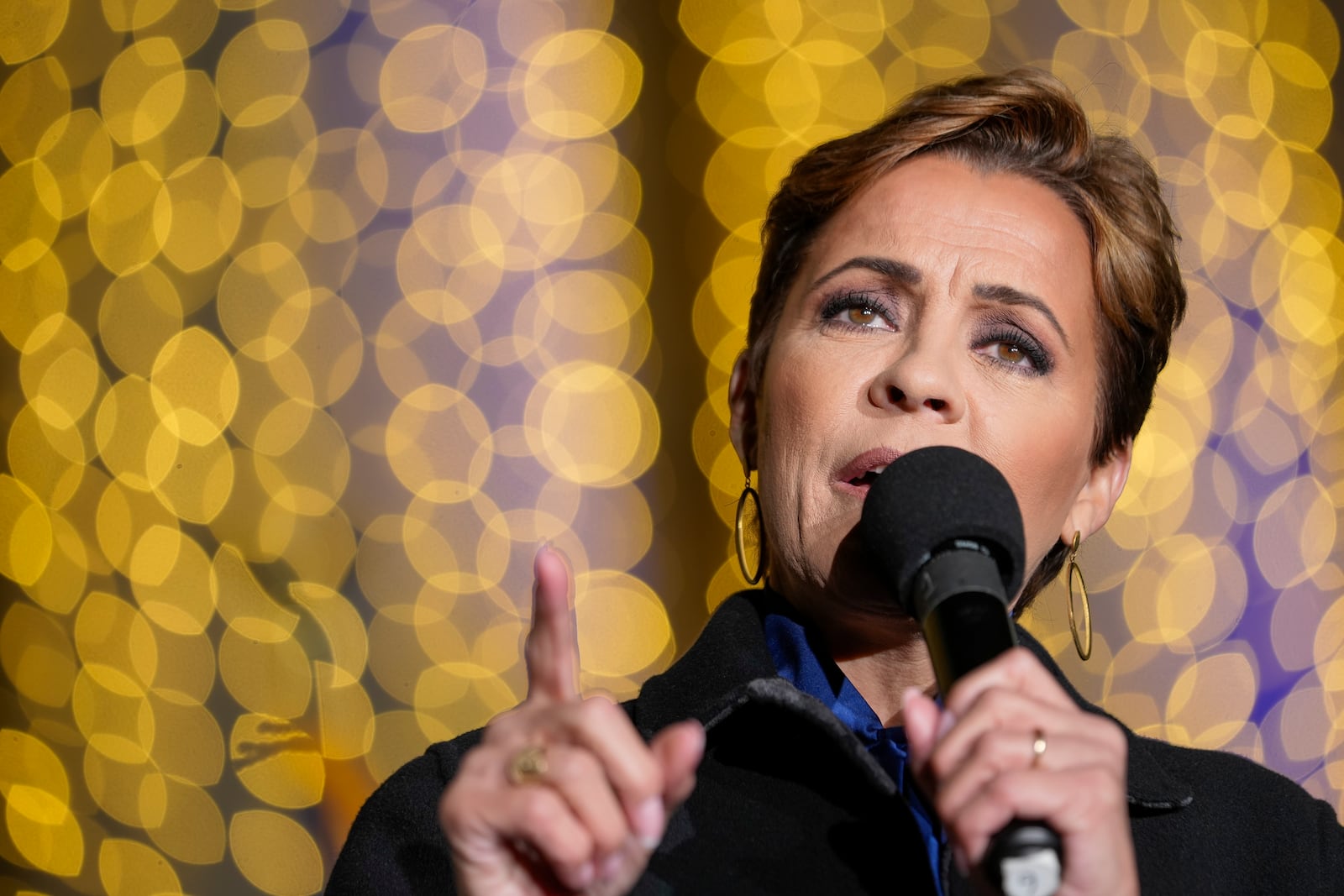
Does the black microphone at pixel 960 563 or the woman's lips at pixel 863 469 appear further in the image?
the woman's lips at pixel 863 469

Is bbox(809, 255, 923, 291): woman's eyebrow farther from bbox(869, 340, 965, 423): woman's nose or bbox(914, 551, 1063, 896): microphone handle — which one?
bbox(914, 551, 1063, 896): microphone handle

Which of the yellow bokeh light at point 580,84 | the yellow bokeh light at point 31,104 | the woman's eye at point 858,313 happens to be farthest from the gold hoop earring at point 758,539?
the yellow bokeh light at point 31,104

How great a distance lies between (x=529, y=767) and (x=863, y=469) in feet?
1.53

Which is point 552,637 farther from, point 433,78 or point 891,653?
point 433,78

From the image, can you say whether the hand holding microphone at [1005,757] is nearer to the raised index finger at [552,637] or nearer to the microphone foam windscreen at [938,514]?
the microphone foam windscreen at [938,514]

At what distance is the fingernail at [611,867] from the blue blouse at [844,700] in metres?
0.35

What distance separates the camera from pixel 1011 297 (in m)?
1.18

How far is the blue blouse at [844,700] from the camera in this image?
3.41 feet

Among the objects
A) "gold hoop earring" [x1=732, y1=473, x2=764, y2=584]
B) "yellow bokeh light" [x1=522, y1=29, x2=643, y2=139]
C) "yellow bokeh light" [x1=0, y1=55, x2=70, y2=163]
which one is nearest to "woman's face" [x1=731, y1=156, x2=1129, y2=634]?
"gold hoop earring" [x1=732, y1=473, x2=764, y2=584]

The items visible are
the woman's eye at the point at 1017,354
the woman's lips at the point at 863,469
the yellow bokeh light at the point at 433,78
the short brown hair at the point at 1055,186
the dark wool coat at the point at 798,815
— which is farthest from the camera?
the yellow bokeh light at the point at 433,78

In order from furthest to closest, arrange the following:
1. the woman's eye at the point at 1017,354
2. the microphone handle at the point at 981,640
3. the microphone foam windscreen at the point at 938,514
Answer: the woman's eye at the point at 1017,354 → the microphone foam windscreen at the point at 938,514 → the microphone handle at the point at 981,640

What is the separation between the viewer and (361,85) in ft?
6.37

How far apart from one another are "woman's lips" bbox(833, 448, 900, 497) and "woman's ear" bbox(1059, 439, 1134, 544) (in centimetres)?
34

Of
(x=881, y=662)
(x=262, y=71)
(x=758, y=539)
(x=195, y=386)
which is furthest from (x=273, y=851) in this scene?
(x=262, y=71)
